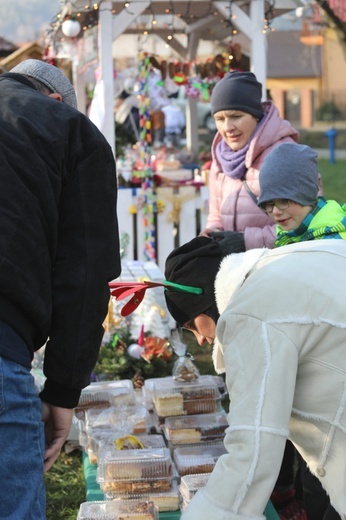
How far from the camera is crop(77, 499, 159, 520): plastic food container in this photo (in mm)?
2916

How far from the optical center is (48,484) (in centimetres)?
429

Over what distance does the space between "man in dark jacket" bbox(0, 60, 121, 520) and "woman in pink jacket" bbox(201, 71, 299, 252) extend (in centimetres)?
209

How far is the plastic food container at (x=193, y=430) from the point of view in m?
3.68

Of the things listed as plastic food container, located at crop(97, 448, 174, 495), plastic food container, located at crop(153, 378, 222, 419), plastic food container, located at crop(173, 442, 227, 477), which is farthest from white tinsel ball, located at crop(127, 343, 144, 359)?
plastic food container, located at crop(97, 448, 174, 495)

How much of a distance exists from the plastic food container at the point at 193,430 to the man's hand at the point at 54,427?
152cm

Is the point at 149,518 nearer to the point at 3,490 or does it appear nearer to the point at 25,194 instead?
the point at 3,490

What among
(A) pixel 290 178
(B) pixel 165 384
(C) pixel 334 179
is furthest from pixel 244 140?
(C) pixel 334 179

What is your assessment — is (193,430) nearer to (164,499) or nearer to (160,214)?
(164,499)

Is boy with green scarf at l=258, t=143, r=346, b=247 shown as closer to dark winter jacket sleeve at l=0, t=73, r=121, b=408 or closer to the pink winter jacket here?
the pink winter jacket

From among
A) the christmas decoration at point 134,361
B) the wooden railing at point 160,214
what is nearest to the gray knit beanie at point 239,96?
the christmas decoration at point 134,361

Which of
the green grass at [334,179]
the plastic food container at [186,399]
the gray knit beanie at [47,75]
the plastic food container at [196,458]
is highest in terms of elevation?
the gray knit beanie at [47,75]

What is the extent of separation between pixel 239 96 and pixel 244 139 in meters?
0.22

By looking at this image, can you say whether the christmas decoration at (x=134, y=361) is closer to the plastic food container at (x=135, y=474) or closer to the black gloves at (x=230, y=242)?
the plastic food container at (x=135, y=474)

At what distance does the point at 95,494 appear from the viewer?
3385 millimetres
